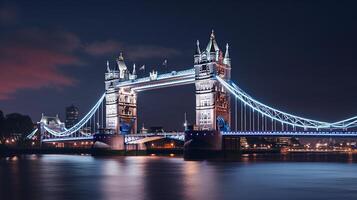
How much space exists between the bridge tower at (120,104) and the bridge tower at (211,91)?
2179 centimetres

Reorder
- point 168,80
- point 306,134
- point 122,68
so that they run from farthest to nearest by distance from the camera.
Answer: point 122,68 < point 168,80 < point 306,134

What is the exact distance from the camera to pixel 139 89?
89438 mm

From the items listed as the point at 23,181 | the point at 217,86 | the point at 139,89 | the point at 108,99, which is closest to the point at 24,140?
the point at 108,99

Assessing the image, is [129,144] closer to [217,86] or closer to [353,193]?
[217,86]

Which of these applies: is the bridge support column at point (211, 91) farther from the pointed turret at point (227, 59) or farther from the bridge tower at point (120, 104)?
the bridge tower at point (120, 104)

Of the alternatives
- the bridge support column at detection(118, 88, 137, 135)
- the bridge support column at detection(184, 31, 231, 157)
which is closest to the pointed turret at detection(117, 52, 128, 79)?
the bridge support column at detection(118, 88, 137, 135)

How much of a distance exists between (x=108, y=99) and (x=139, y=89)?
28.8 ft

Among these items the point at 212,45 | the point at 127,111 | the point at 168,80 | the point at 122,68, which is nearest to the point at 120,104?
Result: the point at 127,111

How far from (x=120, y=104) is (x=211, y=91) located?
24.5 m

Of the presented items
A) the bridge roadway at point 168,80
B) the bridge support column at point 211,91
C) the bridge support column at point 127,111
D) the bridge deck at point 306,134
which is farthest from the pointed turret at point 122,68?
the bridge deck at point 306,134

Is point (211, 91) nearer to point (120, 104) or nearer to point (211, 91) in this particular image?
point (211, 91)

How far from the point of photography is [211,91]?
2854 inches

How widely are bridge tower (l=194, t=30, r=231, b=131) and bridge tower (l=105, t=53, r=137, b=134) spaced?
21.8 m

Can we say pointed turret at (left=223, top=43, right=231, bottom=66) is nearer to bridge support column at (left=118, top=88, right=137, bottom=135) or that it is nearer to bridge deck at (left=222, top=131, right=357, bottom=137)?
bridge deck at (left=222, top=131, right=357, bottom=137)
